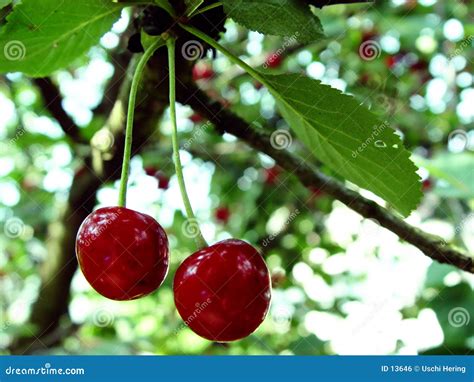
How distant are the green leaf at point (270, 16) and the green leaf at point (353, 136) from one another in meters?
0.11

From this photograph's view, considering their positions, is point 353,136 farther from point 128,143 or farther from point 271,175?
point 271,175

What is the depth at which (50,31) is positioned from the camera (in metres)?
1.08

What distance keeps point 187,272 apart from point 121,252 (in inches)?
4.5

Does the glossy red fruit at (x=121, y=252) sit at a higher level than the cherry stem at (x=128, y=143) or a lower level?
lower

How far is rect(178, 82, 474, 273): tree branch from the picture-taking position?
3.91ft

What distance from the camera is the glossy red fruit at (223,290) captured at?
91 centimetres

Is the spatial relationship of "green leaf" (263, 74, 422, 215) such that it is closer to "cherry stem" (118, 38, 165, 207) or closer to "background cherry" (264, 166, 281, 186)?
"cherry stem" (118, 38, 165, 207)

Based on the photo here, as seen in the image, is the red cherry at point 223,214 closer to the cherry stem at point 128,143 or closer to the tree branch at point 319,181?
the tree branch at point 319,181

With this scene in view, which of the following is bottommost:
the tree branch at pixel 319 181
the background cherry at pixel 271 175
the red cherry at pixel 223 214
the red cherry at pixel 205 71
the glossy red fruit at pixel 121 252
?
the red cherry at pixel 223 214

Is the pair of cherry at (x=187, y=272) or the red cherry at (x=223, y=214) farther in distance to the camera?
the red cherry at (x=223, y=214)

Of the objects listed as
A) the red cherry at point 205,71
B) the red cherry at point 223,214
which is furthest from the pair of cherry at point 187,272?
the red cherry at point 223,214

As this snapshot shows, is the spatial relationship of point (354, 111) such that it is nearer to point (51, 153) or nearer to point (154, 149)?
point (154, 149)

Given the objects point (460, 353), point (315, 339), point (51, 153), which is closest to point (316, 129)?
point (460, 353)

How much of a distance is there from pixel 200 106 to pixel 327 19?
2.00m
